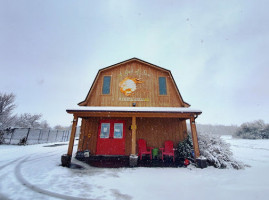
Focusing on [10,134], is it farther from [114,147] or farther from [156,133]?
[156,133]

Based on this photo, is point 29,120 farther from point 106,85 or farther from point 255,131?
point 255,131

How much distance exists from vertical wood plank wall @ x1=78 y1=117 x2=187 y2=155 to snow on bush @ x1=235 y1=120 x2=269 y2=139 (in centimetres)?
2221

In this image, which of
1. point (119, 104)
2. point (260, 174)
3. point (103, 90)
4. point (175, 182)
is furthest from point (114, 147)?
point (260, 174)

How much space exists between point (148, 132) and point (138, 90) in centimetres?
291

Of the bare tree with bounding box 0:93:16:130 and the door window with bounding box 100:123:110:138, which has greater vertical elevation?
the bare tree with bounding box 0:93:16:130

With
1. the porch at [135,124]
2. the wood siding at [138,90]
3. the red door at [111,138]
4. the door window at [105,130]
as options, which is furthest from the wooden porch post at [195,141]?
the door window at [105,130]

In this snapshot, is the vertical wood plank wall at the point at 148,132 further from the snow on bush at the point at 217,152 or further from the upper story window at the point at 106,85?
the upper story window at the point at 106,85

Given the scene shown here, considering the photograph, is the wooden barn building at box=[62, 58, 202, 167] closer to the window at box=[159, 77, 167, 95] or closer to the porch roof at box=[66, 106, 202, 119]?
the window at box=[159, 77, 167, 95]

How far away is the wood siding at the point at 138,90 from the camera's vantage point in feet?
25.1

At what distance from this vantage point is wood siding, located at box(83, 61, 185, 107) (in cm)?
766

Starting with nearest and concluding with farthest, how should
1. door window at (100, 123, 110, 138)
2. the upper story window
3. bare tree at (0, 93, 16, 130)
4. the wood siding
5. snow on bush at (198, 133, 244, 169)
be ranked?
1. snow on bush at (198, 133, 244, 169)
2. door window at (100, 123, 110, 138)
3. the wood siding
4. the upper story window
5. bare tree at (0, 93, 16, 130)

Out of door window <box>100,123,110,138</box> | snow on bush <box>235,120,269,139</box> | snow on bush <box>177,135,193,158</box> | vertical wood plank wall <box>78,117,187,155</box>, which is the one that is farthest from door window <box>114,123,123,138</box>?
snow on bush <box>235,120,269,139</box>

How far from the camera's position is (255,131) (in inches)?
805

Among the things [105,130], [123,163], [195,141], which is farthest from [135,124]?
[195,141]
